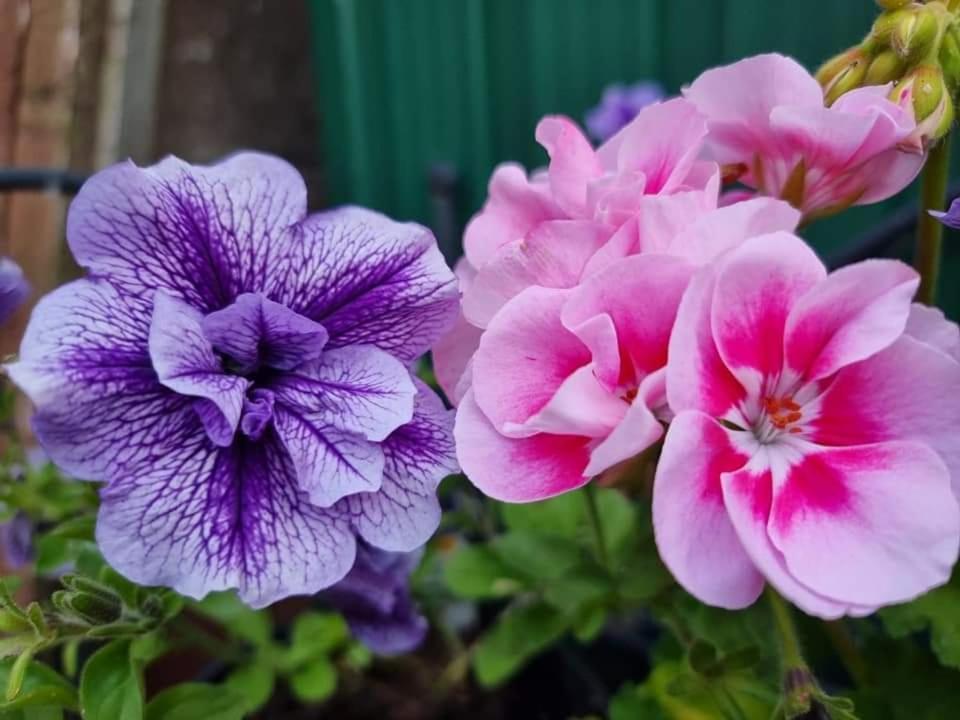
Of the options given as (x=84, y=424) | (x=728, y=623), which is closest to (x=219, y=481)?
(x=84, y=424)

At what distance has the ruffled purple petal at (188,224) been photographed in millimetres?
323

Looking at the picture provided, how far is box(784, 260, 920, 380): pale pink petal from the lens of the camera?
0.91 ft

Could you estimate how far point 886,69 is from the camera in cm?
35

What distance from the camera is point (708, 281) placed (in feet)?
0.90

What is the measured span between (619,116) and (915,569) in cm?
85

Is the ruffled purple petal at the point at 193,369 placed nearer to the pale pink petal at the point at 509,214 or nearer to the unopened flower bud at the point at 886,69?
the pale pink petal at the point at 509,214

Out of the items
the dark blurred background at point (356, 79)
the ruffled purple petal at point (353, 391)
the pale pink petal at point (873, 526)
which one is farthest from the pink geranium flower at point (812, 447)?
the dark blurred background at point (356, 79)

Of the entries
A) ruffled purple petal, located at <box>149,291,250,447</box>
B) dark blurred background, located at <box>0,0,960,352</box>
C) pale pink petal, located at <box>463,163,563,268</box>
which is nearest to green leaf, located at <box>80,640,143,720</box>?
ruffled purple petal, located at <box>149,291,250,447</box>

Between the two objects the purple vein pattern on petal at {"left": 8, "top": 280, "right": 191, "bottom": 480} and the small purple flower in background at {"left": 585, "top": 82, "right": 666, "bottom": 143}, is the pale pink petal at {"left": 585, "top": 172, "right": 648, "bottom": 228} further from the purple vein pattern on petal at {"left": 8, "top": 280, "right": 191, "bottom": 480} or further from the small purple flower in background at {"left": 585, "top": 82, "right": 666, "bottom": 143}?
the small purple flower in background at {"left": 585, "top": 82, "right": 666, "bottom": 143}

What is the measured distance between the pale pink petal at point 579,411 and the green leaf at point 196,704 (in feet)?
0.71

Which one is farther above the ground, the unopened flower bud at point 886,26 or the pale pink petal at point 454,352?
the unopened flower bud at point 886,26

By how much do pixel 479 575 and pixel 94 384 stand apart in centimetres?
34

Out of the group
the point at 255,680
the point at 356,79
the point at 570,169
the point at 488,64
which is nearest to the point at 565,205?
the point at 570,169

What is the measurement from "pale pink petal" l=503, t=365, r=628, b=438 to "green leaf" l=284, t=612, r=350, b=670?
1.39 feet
